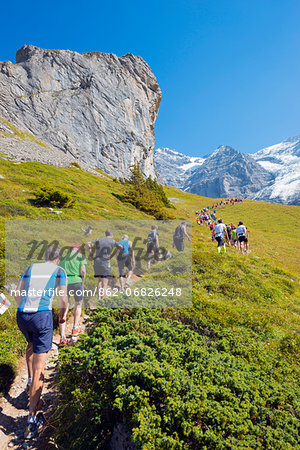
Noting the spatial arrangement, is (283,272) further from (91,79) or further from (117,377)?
(91,79)

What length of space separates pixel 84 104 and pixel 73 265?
99.9 m

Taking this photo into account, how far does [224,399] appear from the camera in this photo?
12.4 feet

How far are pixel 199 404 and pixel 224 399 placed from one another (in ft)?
1.92

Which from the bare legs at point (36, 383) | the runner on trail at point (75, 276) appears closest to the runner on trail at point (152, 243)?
the runner on trail at point (75, 276)

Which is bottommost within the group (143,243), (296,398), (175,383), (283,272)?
(296,398)

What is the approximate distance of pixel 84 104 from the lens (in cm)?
9194

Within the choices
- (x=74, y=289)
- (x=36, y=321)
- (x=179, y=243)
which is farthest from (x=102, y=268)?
(x=179, y=243)

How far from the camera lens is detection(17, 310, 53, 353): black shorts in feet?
15.5

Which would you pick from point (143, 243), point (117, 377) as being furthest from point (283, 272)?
point (117, 377)

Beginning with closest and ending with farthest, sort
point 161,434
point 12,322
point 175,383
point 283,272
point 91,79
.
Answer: point 161,434, point 175,383, point 12,322, point 283,272, point 91,79

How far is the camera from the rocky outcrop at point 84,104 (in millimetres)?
79250

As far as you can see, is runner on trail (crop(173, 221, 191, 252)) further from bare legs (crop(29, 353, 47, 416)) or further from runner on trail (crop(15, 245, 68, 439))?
bare legs (crop(29, 353, 47, 416))

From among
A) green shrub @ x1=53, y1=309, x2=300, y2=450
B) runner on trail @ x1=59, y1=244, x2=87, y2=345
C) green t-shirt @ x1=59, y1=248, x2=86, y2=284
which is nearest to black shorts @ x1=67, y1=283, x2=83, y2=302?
runner on trail @ x1=59, y1=244, x2=87, y2=345

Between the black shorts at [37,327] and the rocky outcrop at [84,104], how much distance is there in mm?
80598
